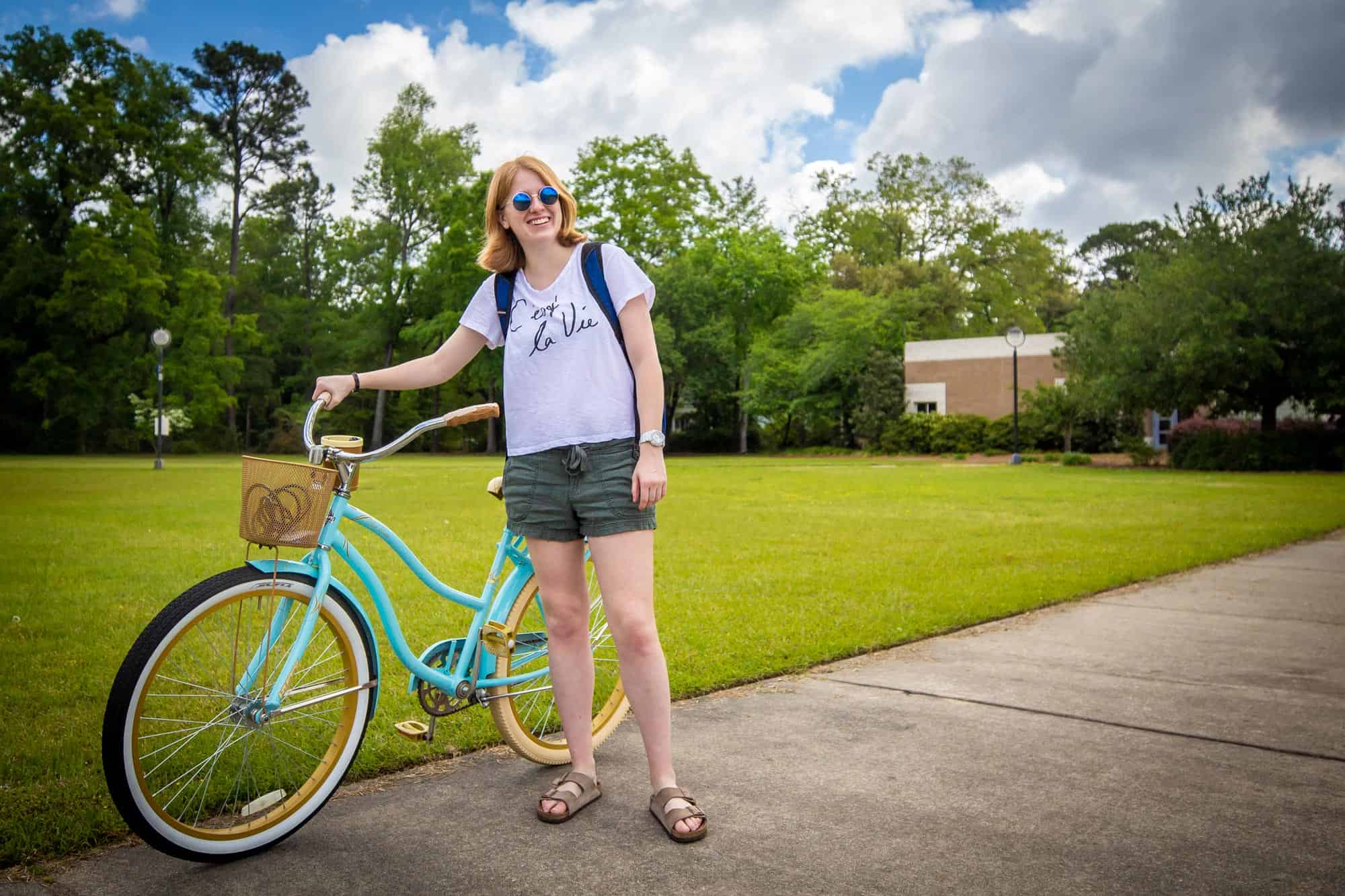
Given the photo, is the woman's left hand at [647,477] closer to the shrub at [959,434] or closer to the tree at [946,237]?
the shrub at [959,434]

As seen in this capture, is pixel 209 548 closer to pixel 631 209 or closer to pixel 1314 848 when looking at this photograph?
pixel 1314 848

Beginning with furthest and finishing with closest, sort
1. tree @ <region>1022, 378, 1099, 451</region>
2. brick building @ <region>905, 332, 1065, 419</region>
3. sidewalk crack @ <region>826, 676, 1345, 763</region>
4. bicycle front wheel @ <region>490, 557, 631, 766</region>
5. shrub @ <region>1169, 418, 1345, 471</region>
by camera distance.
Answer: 1. brick building @ <region>905, 332, 1065, 419</region>
2. tree @ <region>1022, 378, 1099, 451</region>
3. shrub @ <region>1169, 418, 1345, 471</region>
4. sidewalk crack @ <region>826, 676, 1345, 763</region>
5. bicycle front wheel @ <region>490, 557, 631, 766</region>

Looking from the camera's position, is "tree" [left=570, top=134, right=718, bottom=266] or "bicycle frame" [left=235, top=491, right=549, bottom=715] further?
"tree" [left=570, top=134, right=718, bottom=266]

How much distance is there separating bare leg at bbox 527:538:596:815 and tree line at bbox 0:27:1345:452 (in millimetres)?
30715

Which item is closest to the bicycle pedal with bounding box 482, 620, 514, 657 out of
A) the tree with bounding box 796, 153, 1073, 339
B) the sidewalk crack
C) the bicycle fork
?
the bicycle fork

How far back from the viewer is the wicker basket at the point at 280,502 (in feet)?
9.13

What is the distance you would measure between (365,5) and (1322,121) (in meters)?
18.1

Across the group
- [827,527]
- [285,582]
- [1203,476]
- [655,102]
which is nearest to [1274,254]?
[1203,476]

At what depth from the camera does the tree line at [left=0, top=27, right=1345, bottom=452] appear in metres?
43.7

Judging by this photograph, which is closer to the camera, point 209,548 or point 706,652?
point 706,652

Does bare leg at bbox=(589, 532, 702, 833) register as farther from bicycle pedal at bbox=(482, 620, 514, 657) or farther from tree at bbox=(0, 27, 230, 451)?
tree at bbox=(0, 27, 230, 451)

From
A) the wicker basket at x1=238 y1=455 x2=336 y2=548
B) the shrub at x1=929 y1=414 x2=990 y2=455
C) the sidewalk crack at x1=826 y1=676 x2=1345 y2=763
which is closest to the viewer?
the wicker basket at x1=238 y1=455 x2=336 y2=548

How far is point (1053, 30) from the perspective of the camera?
19.4 m

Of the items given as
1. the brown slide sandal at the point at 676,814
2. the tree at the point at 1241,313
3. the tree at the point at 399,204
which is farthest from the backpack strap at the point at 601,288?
the tree at the point at 399,204
